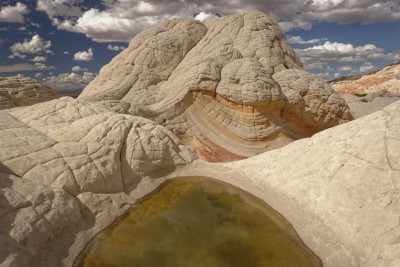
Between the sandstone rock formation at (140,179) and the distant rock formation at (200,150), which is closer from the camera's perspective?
the sandstone rock formation at (140,179)

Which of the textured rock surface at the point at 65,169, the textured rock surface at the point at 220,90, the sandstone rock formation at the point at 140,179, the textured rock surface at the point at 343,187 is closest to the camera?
the textured rock surface at the point at 65,169

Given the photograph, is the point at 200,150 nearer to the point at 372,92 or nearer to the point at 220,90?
the point at 220,90

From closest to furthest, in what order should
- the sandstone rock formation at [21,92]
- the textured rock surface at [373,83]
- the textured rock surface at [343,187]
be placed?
the textured rock surface at [343,187]
the sandstone rock formation at [21,92]
the textured rock surface at [373,83]

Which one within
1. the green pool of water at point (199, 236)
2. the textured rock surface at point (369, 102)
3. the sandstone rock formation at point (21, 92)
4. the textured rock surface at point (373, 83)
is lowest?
the textured rock surface at point (373, 83)

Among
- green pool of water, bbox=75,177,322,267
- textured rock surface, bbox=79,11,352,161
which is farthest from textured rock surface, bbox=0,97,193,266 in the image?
textured rock surface, bbox=79,11,352,161

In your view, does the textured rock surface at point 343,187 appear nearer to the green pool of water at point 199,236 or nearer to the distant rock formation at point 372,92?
the green pool of water at point 199,236

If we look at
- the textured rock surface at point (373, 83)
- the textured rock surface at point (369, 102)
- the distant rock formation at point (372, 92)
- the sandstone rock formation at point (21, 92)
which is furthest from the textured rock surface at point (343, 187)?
the textured rock surface at point (373, 83)

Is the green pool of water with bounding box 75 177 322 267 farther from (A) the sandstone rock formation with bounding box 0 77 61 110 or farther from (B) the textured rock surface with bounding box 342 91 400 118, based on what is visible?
(B) the textured rock surface with bounding box 342 91 400 118

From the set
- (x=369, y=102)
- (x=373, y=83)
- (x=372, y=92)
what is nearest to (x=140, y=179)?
(x=369, y=102)
